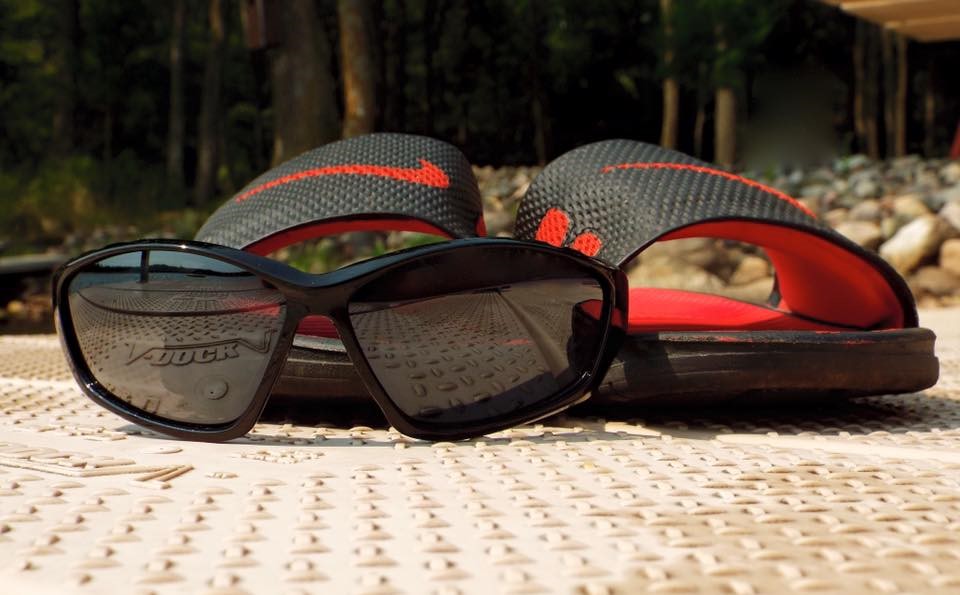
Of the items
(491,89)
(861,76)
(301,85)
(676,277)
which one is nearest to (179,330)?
(676,277)

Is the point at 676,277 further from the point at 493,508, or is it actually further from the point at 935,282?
the point at 493,508

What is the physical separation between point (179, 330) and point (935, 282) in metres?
4.42

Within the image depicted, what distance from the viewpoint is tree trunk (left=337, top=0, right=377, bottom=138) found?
7.29 metres

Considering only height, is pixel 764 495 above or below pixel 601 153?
below

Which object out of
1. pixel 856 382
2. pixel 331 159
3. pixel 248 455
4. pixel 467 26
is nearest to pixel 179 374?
pixel 248 455

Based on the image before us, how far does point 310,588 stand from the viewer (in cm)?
67

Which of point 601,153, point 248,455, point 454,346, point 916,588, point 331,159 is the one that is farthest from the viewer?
point 331,159

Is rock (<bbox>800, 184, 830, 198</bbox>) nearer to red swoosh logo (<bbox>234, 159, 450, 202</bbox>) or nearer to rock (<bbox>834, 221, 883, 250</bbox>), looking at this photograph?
rock (<bbox>834, 221, 883, 250</bbox>)

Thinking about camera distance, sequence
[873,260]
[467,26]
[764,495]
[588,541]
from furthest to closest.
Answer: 1. [467,26]
2. [873,260]
3. [764,495]
4. [588,541]

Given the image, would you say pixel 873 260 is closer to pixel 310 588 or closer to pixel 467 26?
pixel 310 588

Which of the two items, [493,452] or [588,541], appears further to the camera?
[493,452]

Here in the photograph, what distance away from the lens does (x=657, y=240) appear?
1326 mm

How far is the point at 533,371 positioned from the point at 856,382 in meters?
0.40

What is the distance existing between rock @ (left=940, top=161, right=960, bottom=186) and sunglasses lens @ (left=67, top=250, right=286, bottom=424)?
6.61 m
